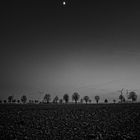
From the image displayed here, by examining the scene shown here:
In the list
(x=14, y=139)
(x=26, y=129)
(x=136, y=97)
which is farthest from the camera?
(x=136, y=97)

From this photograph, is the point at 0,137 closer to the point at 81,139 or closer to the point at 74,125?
the point at 81,139

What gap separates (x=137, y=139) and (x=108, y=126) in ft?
14.4

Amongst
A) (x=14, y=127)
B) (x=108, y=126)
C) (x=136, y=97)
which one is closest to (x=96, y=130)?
(x=108, y=126)

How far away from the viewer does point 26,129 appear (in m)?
16.9

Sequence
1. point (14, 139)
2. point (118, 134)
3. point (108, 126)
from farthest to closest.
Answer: point (108, 126) < point (118, 134) < point (14, 139)

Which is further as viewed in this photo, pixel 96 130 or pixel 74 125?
pixel 74 125

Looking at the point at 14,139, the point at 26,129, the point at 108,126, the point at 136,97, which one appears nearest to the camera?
the point at 14,139

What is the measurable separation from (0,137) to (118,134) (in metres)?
9.96

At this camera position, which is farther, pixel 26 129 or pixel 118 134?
pixel 26 129

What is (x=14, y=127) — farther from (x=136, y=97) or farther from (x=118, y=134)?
(x=136, y=97)

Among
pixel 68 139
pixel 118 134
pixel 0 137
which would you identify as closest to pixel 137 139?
pixel 118 134

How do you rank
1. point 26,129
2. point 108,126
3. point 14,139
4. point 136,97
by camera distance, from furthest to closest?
point 136,97
point 108,126
point 26,129
point 14,139

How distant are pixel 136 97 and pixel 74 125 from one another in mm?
172890

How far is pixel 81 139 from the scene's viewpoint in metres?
14.6
